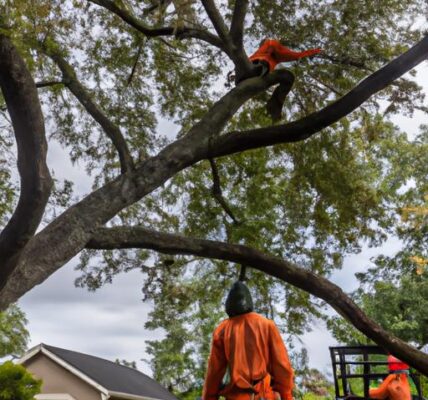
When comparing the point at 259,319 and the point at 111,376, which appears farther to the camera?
the point at 111,376

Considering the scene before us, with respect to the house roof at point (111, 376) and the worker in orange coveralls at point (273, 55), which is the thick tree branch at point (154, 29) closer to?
the worker in orange coveralls at point (273, 55)

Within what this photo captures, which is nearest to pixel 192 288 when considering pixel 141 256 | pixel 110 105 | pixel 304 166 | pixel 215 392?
pixel 141 256

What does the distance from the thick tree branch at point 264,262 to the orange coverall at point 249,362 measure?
1608 mm

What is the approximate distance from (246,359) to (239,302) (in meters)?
0.58

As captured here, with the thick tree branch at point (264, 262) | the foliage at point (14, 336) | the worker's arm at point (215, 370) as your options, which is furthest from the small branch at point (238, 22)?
the foliage at point (14, 336)

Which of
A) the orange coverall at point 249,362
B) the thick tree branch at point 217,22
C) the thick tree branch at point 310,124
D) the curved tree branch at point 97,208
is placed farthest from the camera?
the thick tree branch at point 217,22

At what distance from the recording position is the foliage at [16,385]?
945 centimetres

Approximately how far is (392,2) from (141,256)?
235 inches

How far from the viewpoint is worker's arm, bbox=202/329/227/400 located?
5422 mm

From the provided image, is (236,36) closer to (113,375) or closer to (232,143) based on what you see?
(232,143)

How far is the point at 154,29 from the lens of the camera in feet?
27.9

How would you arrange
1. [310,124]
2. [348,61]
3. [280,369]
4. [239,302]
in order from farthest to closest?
[348,61]
[310,124]
[239,302]
[280,369]

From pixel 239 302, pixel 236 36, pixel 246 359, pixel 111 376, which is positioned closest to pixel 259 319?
pixel 239 302

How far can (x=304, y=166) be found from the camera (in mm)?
9852
